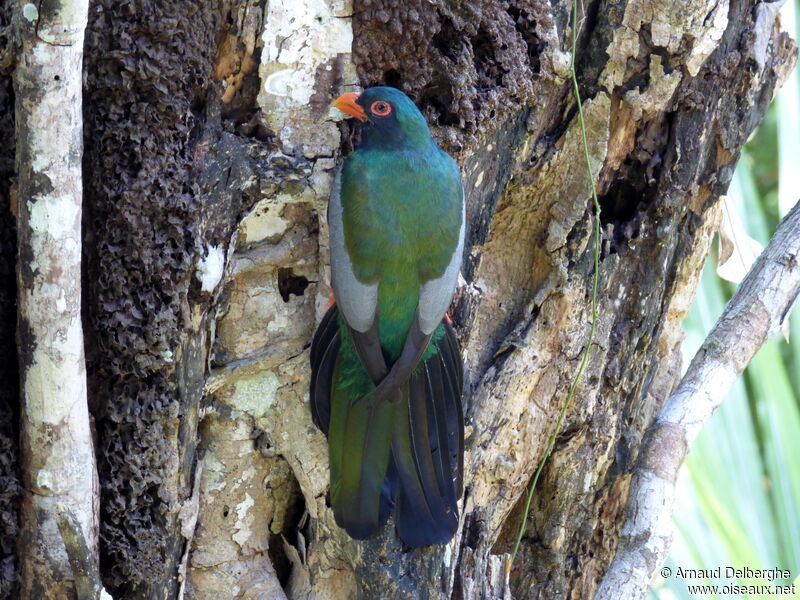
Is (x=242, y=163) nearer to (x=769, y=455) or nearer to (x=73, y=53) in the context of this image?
(x=73, y=53)

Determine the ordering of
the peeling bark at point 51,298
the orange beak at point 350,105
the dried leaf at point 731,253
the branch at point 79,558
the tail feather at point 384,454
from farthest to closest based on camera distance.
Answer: the dried leaf at point 731,253 → the tail feather at point 384,454 → the orange beak at point 350,105 → the branch at point 79,558 → the peeling bark at point 51,298

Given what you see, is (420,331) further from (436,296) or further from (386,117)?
(386,117)

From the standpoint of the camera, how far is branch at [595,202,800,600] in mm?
2711

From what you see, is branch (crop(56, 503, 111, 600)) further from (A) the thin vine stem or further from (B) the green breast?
(A) the thin vine stem

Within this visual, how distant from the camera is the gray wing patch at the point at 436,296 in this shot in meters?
2.49

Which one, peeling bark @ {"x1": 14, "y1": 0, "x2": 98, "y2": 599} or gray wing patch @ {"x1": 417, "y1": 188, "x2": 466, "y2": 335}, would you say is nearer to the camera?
peeling bark @ {"x1": 14, "y1": 0, "x2": 98, "y2": 599}

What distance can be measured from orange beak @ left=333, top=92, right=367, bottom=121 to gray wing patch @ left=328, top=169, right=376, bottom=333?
0.59ft

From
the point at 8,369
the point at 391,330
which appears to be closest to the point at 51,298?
the point at 8,369

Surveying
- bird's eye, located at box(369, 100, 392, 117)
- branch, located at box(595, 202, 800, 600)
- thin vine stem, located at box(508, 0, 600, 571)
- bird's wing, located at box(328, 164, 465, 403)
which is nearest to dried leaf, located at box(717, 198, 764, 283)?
branch, located at box(595, 202, 800, 600)

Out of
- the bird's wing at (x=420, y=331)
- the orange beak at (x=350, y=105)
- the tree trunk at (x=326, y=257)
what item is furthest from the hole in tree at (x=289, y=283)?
the orange beak at (x=350, y=105)

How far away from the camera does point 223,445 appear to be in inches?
102

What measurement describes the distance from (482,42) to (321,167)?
0.61 m

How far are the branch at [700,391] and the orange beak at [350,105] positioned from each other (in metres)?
1.34

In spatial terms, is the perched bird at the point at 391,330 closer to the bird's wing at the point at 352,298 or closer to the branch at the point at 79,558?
the bird's wing at the point at 352,298
